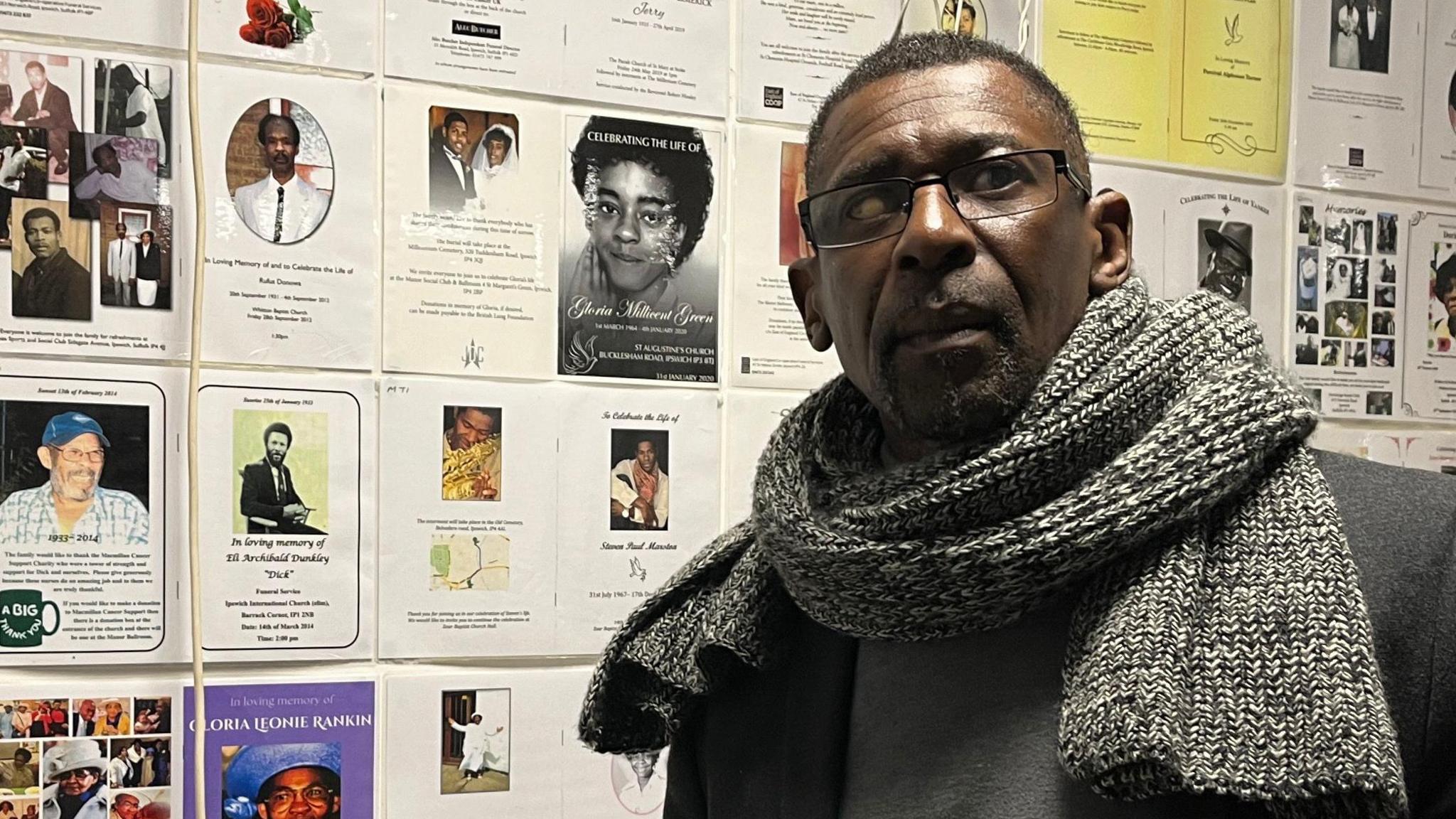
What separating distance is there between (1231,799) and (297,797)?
897 millimetres

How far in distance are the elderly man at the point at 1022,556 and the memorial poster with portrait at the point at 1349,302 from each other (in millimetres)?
847

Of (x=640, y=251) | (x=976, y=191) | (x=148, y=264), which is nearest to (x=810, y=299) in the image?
(x=976, y=191)

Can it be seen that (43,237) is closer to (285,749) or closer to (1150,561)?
(285,749)

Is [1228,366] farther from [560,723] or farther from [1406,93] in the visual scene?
[1406,93]

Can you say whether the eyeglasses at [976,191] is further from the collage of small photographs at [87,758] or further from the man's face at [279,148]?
the collage of small photographs at [87,758]

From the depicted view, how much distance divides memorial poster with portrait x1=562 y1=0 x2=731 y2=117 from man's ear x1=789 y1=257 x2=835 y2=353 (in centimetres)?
45

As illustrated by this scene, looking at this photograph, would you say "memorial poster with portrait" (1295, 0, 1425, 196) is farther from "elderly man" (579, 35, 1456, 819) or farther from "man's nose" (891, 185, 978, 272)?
"man's nose" (891, 185, 978, 272)

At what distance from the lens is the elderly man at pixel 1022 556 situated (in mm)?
688

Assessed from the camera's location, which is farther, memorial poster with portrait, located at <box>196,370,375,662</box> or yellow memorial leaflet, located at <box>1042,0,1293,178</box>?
yellow memorial leaflet, located at <box>1042,0,1293,178</box>

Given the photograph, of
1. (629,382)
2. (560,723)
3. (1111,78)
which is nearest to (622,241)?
(629,382)

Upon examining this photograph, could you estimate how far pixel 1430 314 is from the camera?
1688mm

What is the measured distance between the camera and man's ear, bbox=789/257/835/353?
1.00 m

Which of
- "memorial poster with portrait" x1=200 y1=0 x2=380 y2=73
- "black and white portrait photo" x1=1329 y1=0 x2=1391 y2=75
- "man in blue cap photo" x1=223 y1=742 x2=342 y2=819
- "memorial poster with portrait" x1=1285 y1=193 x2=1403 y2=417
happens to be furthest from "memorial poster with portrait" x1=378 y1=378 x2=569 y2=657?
"black and white portrait photo" x1=1329 y1=0 x2=1391 y2=75

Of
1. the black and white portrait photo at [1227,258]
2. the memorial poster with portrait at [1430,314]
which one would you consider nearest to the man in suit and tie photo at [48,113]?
the black and white portrait photo at [1227,258]
